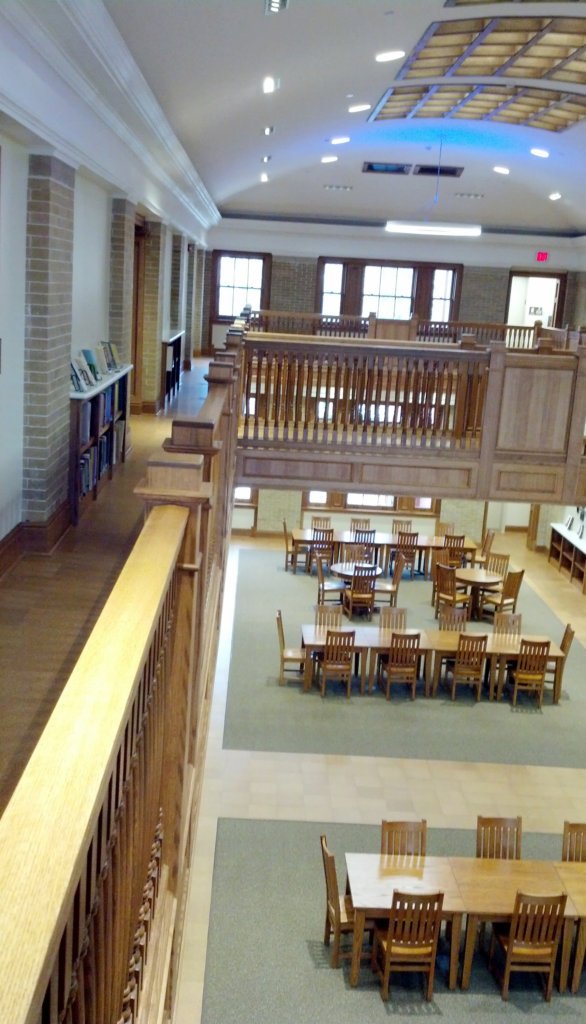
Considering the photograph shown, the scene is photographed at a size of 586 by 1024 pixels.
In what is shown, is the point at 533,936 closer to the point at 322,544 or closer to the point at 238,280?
the point at 322,544

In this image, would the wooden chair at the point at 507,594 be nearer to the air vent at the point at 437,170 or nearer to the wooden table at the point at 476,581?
the wooden table at the point at 476,581

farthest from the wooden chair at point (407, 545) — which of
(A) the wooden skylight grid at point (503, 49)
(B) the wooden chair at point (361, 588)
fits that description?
(A) the wooden skylight grid at point (503, 49)

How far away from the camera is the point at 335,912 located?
320 inches

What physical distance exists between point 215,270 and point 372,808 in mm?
14556

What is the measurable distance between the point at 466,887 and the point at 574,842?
1.41 m

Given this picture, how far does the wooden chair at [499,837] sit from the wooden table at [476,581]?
722 cm

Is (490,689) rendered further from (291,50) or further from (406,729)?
(291,50)

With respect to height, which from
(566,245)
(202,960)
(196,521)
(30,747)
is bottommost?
(202,960)

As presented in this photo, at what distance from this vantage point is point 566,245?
21.7 metres

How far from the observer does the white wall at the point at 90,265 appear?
26.1ft

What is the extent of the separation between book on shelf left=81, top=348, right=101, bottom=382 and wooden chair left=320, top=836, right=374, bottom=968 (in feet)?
14.6

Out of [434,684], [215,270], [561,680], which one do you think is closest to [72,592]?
[434,684]

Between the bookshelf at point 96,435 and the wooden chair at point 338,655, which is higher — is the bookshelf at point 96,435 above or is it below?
above

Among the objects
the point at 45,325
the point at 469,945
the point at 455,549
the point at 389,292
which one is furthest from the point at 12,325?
the point at 389,292
